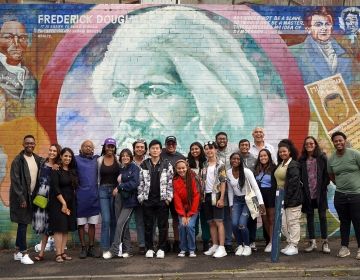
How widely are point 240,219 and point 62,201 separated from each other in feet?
9.63

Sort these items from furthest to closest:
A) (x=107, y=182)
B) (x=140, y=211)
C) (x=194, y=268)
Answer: (x=140, y=211) < (x=107, y=182) < (x=194, y=268)

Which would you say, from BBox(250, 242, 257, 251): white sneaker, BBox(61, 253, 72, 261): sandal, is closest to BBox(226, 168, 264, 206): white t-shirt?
BBox(250, 242, 257, 251): white sneaker

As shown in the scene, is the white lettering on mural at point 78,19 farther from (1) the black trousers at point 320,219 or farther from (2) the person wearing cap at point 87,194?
(1) the black trousers at point 320,219

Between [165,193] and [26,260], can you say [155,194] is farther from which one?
[26,260]

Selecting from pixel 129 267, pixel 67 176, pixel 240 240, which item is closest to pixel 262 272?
pixel 240 240

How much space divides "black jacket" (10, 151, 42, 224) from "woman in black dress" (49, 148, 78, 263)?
0.48 meters

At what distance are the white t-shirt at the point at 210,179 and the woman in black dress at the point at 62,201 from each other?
7.15 feet

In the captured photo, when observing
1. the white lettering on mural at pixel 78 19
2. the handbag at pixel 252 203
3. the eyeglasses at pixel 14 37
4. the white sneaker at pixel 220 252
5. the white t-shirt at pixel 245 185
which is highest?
the white lettering on mural at pixel 78 19

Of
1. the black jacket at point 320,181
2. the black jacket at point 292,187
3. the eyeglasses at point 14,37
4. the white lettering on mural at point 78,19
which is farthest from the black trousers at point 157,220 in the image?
the eyeglasses at point 14,37

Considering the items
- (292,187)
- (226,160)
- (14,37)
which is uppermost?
(14,37)

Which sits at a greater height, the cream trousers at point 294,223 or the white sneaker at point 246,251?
the cream trousers at point 294,223

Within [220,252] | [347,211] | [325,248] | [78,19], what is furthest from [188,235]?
[78,19]

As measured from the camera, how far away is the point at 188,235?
9602mm

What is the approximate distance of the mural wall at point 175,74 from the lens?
1108 cm
